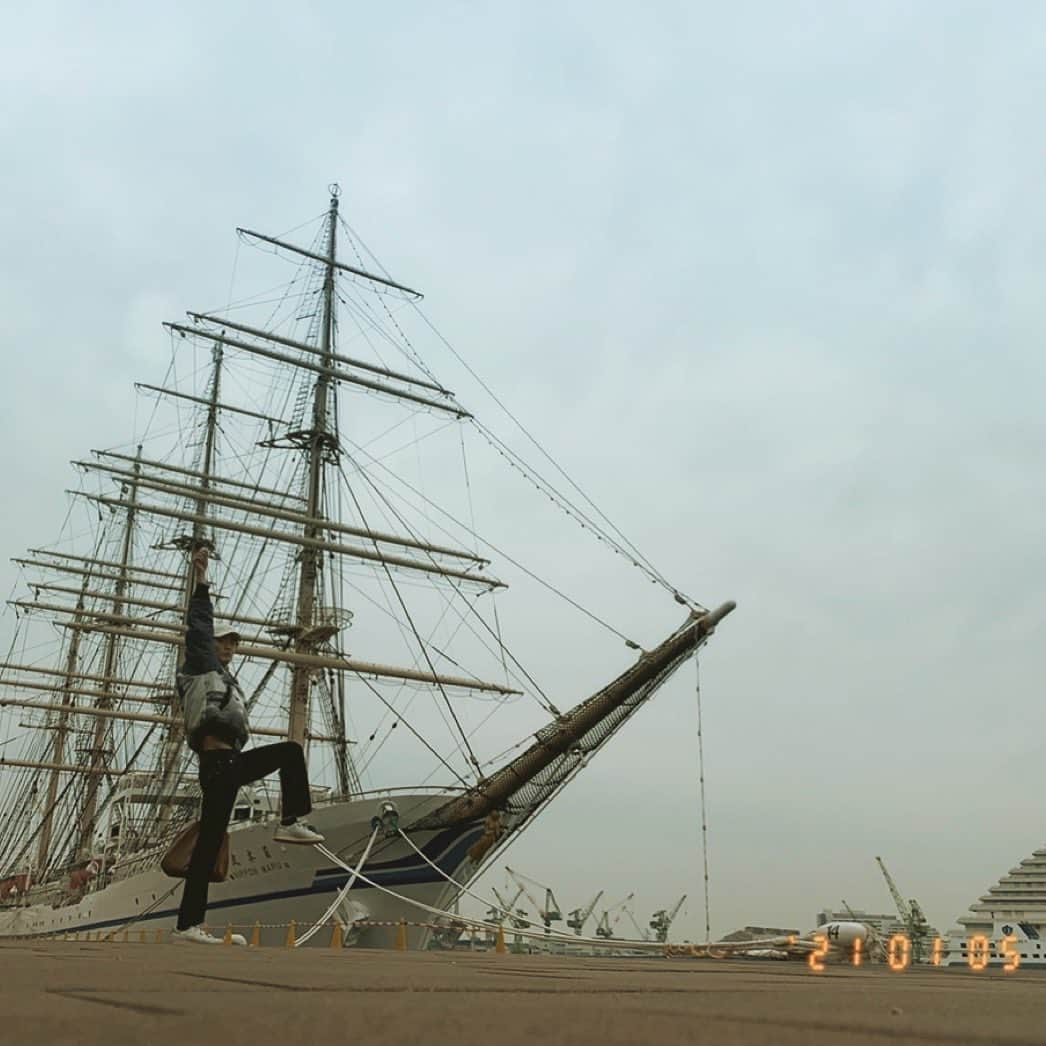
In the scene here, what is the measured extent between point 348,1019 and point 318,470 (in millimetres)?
32076

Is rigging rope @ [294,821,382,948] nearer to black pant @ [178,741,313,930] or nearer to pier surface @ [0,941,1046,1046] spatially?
black pant @ [178,741,313,930]

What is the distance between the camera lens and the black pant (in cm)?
538

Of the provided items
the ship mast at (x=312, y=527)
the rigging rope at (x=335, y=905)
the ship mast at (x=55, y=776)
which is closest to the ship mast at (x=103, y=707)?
the ship mast at (x=55, y=776)

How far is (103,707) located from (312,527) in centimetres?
2836

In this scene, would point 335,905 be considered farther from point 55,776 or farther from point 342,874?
point 55,776

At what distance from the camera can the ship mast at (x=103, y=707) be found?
51.3 metres

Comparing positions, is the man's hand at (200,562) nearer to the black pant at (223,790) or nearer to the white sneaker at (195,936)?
the black pant at (223,790)

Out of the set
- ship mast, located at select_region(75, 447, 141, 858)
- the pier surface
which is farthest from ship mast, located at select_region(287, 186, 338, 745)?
the pier surface

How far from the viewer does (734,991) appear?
2656 mm

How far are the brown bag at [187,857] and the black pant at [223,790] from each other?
0.08 meters

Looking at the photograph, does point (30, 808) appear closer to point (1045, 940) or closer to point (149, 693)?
point (149, 693)

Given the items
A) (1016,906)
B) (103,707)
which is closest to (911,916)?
(1016,906)

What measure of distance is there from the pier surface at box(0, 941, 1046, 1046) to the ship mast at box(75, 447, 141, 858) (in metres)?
48.9

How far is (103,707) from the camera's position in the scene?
54.8m
